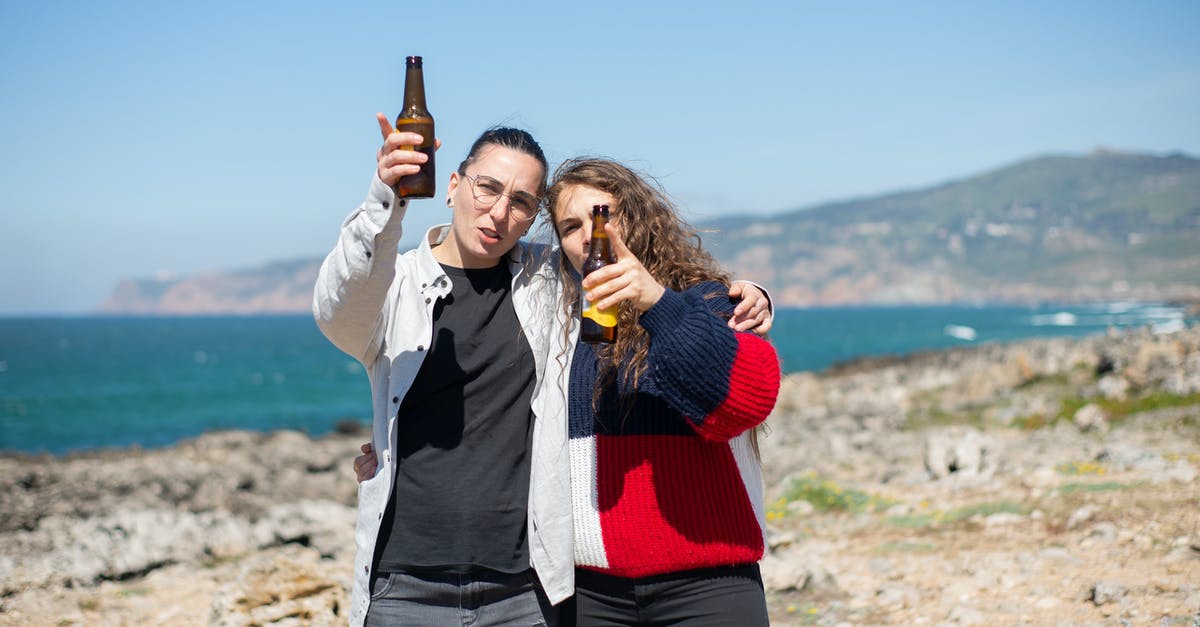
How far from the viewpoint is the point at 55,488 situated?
53.1 ft

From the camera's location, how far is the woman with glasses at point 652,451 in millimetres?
3002

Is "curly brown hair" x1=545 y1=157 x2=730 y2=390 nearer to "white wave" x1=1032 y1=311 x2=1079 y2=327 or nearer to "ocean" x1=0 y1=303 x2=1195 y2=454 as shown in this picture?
"ocean" x1=0 y1=303 x2=1195 y2=454

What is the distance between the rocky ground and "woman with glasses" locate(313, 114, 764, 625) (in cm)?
91

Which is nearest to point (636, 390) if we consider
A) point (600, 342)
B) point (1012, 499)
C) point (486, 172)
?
point (600, 342)

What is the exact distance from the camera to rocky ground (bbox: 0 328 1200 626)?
6129 millimetres

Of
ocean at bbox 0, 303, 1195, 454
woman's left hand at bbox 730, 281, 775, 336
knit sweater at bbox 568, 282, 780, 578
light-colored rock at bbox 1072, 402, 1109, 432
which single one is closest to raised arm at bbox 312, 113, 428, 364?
knit sweater at bbox 568, 282, 780, 578

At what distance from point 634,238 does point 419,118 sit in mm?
836

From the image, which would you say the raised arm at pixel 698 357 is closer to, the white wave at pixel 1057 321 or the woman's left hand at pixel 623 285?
the woman's left hand at pixel 623 285

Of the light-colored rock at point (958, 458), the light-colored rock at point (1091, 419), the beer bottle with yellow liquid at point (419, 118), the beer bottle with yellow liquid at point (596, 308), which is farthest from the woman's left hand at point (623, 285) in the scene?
the light-colored rock at point (1091, 419)

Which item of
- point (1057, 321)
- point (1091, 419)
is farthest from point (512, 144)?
point (1057, 321)

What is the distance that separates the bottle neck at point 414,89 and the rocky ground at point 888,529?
172 cm

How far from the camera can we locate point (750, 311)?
10.6 feet

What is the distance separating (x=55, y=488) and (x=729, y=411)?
16545mm

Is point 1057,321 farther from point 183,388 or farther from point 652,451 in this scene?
point 652,451
